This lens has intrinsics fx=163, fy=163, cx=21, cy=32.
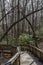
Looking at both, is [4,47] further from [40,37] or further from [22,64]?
[40,37]

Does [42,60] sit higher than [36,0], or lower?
lower

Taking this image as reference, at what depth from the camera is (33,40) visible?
78.6 feet

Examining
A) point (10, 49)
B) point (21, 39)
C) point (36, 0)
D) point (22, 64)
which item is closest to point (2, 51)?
point (10, 49)

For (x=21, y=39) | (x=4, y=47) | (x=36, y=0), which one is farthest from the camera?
(x=36, y=0)

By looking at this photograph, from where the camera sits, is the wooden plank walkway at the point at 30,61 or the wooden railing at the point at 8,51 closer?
the wooden plank walkway at the point at 30,61

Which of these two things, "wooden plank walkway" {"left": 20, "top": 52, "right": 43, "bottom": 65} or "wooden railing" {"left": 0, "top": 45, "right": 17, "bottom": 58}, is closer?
"wooden plank walkway" {"left": 20, "top": 52, "right": 43, "bottom": 65}

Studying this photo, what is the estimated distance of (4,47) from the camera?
63.1 feet

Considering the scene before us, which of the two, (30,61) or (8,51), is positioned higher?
(8,51)

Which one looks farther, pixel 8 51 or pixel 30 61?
pixel 8 51

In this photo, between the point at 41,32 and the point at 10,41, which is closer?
the point at 10,41

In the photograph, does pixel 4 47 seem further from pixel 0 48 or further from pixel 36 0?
pixel 36 0

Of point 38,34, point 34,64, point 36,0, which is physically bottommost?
point 34,64

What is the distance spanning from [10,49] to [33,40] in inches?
262

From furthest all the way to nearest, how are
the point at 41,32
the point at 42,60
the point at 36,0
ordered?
the point at 36,0 < the point at 41,32 < the point at 42,60
